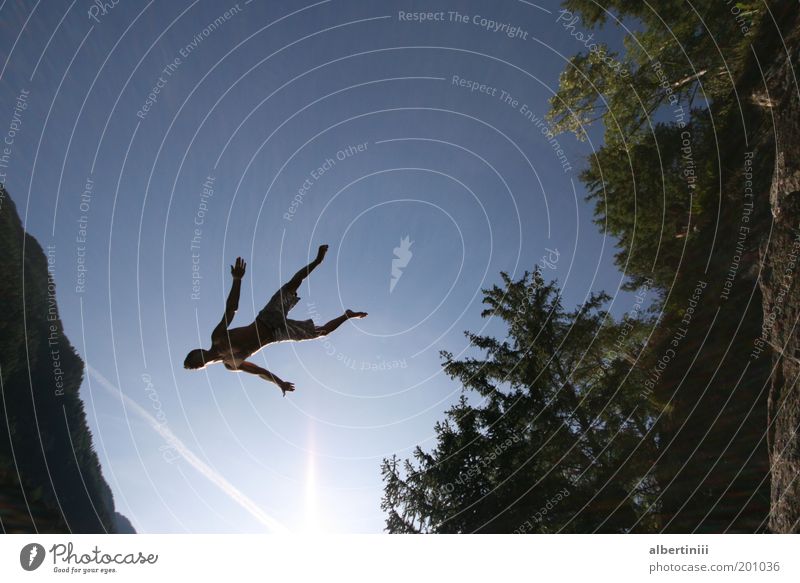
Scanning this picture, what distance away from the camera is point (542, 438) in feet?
43.9

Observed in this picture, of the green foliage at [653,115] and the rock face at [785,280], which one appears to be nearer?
the rock face at [785,280]

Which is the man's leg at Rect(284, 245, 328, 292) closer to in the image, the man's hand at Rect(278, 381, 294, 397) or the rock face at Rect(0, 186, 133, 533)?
the man's hand at Rect(278, 381, 294, 397)

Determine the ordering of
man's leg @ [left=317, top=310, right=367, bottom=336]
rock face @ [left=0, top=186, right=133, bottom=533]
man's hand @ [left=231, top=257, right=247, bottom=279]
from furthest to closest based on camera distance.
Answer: rock face @ [left=0, top=186, right=133, bottom=533], man's leg @ [left=317, top=310, right=367, bottom=336], man's hand @ [left=231, top=257, right=247, bottom=279]

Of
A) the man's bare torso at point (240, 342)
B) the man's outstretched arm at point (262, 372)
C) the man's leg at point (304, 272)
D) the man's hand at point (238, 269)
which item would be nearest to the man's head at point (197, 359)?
the man's bare torso at point (240, 342)

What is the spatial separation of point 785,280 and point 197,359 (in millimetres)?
12978

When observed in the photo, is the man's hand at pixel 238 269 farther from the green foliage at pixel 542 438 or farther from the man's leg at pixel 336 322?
the green foliage at pixel 542 438

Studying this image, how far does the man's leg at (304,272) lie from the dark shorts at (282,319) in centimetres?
12

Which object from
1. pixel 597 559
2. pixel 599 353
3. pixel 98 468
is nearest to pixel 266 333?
pixel 597 559

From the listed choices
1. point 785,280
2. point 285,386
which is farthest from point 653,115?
point 285,386

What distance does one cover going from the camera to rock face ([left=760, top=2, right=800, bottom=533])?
325 inches

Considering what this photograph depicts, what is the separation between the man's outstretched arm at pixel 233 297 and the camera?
26.3 ft

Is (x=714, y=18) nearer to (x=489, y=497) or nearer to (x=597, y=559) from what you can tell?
(x=597, y=559)

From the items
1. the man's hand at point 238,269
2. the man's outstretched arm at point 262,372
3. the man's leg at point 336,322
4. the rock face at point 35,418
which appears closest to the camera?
the man's hand at point 238,269

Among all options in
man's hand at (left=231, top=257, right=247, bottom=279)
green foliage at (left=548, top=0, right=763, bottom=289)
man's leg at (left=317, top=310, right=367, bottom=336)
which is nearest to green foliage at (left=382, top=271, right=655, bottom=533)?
green foliage at (left=548, top=0, right=763, bottom=289)
